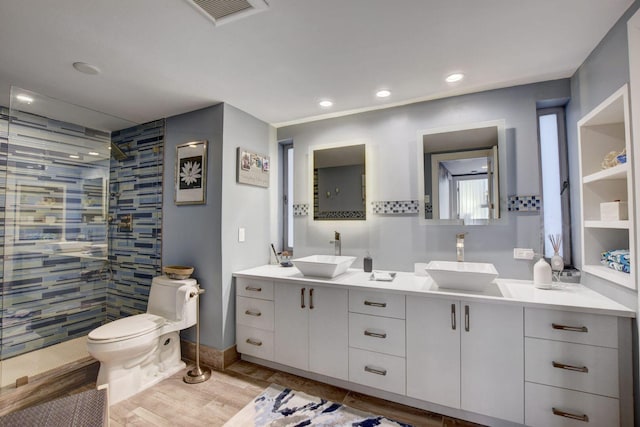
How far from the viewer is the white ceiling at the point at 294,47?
138 cm

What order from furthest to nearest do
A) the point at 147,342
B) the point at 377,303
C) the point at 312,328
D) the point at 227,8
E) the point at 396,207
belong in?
the point at 396,207 → the point at 312,328 → the point at 147,342 → the point at 377,303 → the point at 227,8

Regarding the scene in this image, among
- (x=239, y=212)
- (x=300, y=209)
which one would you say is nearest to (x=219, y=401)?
(x=239, y=212)

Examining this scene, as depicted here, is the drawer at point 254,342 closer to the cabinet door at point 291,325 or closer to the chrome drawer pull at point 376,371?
the cabinet door at point 291,325

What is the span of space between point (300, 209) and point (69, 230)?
2059 mm

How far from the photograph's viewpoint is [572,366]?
1.52 meters

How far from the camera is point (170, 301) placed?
2.42 metres

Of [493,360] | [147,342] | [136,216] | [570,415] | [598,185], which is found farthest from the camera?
[136,216]

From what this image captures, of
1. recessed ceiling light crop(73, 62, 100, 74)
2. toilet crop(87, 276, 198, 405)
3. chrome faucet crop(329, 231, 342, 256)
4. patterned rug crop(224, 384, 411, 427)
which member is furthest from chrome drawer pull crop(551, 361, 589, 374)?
recessed ceiling light crop(73, 62, 100, 74)

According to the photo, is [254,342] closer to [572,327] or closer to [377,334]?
[377,334]

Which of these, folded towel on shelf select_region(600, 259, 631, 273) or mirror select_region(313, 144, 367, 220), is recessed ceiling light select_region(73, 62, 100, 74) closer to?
mirror select_region(313, 144, 367, 220)

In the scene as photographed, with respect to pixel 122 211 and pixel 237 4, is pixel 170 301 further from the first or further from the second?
pixel 237 4

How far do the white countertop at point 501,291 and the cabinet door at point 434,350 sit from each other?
94mm

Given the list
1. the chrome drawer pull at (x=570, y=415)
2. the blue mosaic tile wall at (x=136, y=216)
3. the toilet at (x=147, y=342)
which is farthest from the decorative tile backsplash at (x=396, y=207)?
the blue mosaic tile wall at (x=136, y=216)

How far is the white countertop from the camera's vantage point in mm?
1529
